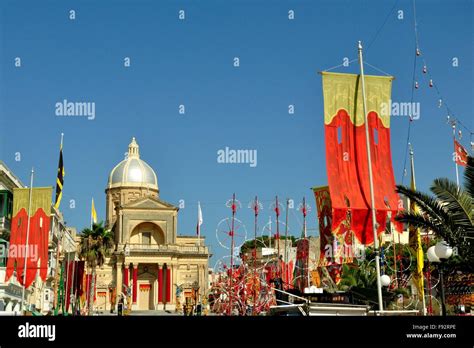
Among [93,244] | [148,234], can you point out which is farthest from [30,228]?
[148,234]

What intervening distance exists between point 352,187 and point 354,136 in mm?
2383

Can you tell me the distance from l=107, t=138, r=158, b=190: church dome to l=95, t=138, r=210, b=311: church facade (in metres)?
6.94

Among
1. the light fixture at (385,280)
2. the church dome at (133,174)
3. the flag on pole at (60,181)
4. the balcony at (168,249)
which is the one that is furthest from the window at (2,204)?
the church dome at (133,174)

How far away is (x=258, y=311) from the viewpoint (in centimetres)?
5619

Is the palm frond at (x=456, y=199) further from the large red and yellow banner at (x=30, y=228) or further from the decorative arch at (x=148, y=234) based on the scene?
the decorative arch at (x=148, y=234)

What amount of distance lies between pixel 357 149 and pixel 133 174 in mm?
86141

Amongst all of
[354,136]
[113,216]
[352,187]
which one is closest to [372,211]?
[352,187]

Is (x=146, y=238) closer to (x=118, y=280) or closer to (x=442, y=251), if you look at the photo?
(x=118, y=280)

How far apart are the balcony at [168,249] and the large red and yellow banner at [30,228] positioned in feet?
168

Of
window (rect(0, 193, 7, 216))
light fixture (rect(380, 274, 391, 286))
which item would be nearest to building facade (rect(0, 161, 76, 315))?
window (rect(0, 193, 7, 216))

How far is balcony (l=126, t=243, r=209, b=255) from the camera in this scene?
9794 cm

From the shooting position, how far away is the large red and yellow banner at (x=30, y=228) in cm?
4294

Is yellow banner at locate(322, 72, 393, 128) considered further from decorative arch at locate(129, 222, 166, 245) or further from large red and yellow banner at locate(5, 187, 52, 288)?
decorative arch at locate(129, 222, 166, 245)
